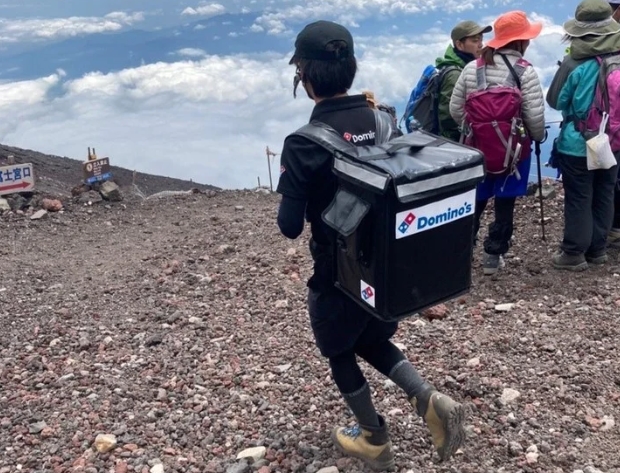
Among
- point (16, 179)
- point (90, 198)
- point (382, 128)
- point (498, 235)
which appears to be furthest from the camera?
point (90, 198)

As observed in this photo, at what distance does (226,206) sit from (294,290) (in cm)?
393

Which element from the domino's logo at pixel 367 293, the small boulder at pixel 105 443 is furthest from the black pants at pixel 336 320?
the small boulder at pixel 105 443

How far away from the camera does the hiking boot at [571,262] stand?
5773 mm

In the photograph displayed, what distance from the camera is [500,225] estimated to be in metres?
5.64

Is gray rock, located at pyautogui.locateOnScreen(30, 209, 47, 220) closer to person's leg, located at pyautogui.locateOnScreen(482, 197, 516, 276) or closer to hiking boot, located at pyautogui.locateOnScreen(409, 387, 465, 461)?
person's leg, located at pyautogui.locateOnScreen(482, 197, 516, 276)

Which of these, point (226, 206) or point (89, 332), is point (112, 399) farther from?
point (226, 206)

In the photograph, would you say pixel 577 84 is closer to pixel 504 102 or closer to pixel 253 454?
pixel 504 102

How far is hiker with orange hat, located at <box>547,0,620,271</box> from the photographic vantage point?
17.0 ft

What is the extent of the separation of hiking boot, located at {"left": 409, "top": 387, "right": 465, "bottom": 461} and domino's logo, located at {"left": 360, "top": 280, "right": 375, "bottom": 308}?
1.89ft

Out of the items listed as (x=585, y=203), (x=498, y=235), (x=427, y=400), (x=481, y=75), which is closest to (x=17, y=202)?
(x=498, y=235)

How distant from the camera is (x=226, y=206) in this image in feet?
31.3

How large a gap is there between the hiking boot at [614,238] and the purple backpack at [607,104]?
44.5 inches

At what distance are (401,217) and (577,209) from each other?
346 centimetres

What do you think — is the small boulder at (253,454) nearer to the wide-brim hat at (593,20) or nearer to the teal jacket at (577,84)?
the teal jacket at (577,84)
